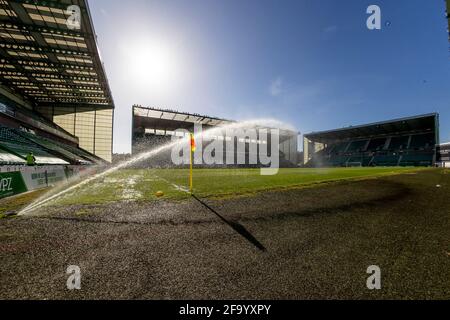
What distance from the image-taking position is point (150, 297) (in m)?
2.08

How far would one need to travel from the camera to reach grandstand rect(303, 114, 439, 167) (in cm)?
5612

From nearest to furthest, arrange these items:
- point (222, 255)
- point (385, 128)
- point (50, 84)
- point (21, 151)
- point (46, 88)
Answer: point (222, 255) < point (21, 151) < point (50, 84) < point (46, 88) < point (385, 128)

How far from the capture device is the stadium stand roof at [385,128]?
54594 millimetres

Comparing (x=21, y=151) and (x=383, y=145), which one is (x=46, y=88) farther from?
(x=383, y=145)

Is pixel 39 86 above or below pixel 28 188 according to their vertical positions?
above

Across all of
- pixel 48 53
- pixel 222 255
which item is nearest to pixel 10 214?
pixel 222 255

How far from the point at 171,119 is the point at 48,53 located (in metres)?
28.8

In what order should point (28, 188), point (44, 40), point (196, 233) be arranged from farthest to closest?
point (44, 40)
point (28, 188)
point (196, 233)

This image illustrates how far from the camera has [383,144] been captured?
66250 mm

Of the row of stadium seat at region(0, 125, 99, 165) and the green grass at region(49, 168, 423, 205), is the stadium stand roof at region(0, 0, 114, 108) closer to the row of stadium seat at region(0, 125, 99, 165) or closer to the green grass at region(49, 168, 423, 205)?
the row of stadium seat at region(0, 125, 99, 165)

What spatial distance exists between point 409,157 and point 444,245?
2991 inches
